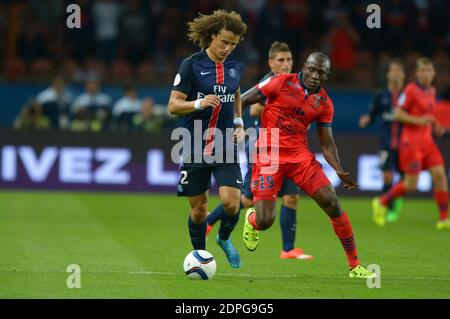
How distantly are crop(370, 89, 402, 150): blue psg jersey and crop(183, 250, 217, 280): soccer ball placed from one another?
8.16m

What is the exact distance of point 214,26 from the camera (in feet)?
32.1

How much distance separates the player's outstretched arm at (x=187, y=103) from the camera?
9.18 meters

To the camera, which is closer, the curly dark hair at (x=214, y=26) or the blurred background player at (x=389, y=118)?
the curly dark hair at (x=214, y=26)

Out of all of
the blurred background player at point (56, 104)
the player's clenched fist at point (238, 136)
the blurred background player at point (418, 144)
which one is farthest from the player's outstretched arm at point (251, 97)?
the blurred background player at point (56, 104)

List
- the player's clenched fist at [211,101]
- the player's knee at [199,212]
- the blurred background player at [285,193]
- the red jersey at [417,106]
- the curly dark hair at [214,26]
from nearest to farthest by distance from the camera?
the player's clenched fist at [211,101] → the curly dark hair at [214,26] → the player's knee at [199,212] → the blurred background player at [285,193] → the red jersey at [417,106]

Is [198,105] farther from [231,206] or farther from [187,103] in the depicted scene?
[231,206]

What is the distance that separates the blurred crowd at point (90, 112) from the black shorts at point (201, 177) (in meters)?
10.6

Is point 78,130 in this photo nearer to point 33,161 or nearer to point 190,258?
point 33,161

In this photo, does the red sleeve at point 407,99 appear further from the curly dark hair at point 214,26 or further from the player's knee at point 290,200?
the curly dark hair at point 214,26

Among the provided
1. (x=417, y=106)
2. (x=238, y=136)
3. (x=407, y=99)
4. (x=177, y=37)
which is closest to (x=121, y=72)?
(x=177, y=37)

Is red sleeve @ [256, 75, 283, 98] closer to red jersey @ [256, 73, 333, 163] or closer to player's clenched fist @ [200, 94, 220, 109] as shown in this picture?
red jersey @ [256, 73, 333, 163]

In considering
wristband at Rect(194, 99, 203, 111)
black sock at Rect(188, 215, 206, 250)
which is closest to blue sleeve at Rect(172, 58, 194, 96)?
wristband at Rect(194, 99, 203, 111)

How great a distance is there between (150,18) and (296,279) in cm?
1455

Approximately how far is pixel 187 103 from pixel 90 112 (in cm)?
1192
